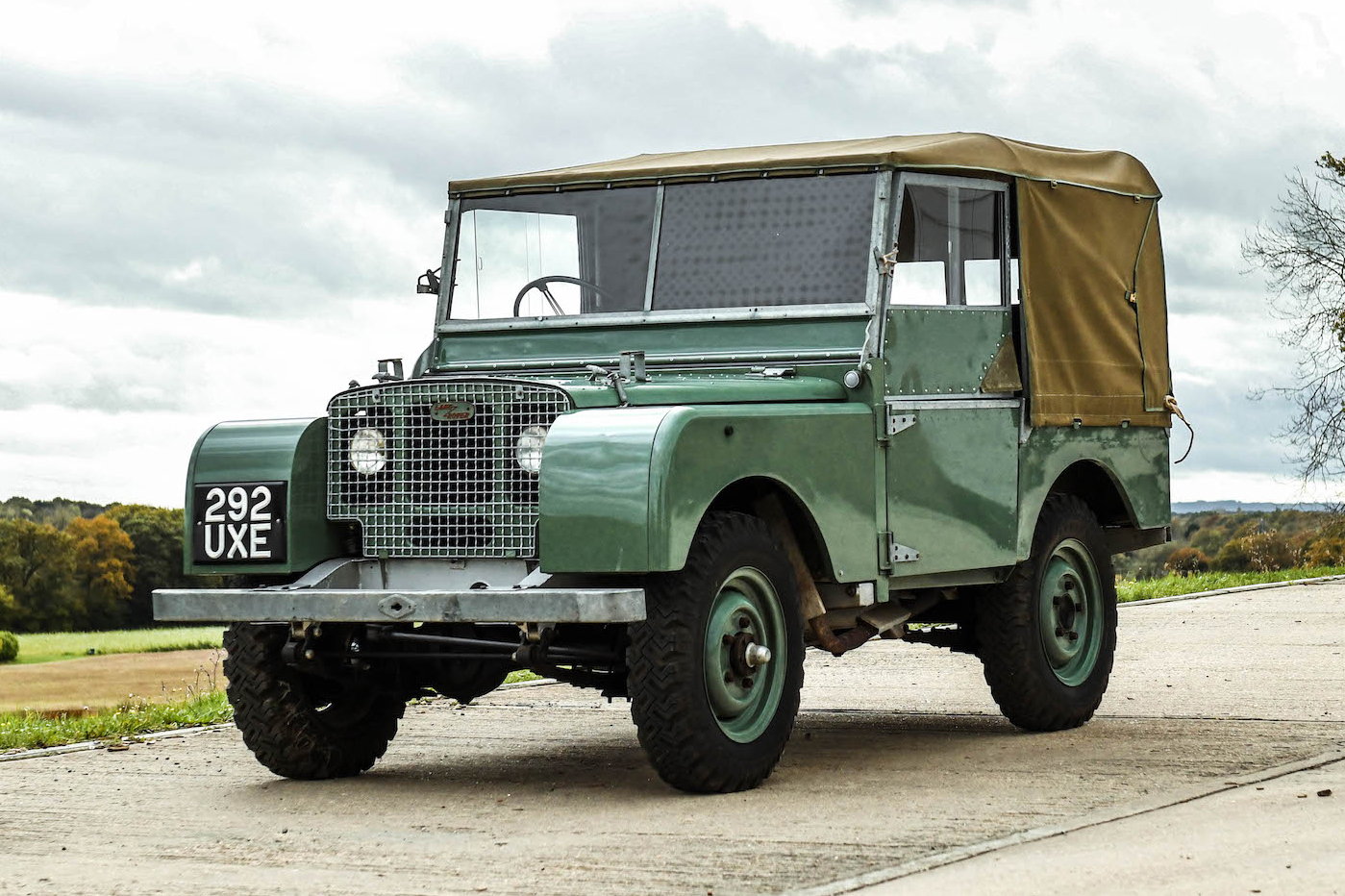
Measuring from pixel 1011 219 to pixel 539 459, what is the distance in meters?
3.39

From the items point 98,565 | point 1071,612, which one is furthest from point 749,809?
point 98,565

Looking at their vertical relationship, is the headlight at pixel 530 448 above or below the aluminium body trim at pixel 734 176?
below

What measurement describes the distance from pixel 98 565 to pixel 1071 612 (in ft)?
82.4

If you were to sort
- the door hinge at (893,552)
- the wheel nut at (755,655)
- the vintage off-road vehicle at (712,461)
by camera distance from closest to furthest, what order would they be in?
1. the vintage off-road vehicle at (712,461)
2. the wheel nut at (755,655)
3. the door hinge at (893,552)

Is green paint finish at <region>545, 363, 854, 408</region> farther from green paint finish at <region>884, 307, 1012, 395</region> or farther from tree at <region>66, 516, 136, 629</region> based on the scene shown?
tree at <region>66, 516, 136, 629</region>

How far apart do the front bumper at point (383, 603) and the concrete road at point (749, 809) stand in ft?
2.52

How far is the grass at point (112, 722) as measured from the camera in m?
10.6

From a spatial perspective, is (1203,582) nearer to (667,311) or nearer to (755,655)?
(667,311)

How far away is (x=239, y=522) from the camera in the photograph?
855 cm

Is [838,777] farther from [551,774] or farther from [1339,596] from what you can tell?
[1339,596]

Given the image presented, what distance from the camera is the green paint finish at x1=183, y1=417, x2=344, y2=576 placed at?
8469mm

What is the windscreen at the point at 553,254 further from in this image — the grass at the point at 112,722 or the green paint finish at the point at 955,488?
the grass at the point at 112,722

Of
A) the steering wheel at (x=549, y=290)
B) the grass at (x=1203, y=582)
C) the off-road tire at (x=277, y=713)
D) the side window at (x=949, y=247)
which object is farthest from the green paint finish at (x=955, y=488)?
the grass at (x=1203, y=582)

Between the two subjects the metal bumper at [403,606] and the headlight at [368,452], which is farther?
the headlight at [368,452]
